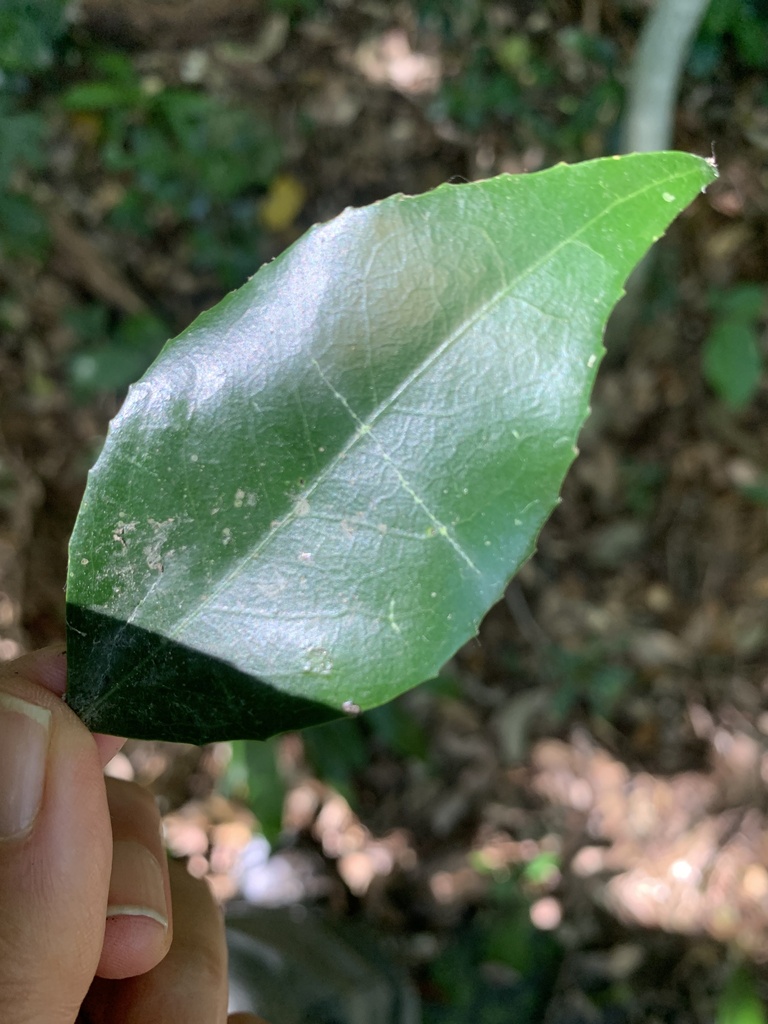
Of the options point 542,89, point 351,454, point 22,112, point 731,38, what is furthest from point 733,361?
point 22,112

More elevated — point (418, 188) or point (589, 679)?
point (418, 188)

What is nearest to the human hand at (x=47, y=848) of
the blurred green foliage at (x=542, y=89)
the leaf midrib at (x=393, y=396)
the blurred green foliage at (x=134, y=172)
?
the leaf midrib at (x=393, y=396)

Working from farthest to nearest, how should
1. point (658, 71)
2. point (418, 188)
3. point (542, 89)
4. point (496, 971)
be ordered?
1. point (418, 188)
2. point (542, 89)
3. point (496, 971)
4. point (658, 71)

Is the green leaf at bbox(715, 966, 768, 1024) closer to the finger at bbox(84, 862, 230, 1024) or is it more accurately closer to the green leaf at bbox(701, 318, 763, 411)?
the finger at bbox(84, 862, 230, 1024)

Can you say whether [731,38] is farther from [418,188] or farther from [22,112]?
[22,112]

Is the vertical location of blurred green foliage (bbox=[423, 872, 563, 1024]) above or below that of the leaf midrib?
below

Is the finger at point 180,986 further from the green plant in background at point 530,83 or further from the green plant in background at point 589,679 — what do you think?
the green plant in background at point 530,83

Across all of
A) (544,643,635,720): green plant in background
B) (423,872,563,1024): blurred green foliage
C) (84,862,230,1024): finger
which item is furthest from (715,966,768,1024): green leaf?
(84,862,230,1024): finger
